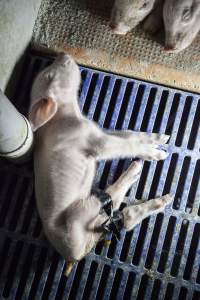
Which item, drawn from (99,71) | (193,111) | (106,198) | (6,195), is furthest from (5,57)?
(193,111)

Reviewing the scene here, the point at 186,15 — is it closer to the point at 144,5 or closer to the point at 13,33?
the point at 144,5

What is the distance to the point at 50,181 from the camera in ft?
5.96

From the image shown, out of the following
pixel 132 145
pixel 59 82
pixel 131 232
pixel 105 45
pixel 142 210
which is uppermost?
pixel 105 45

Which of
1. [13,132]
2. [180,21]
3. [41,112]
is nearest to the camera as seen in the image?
[13,132]

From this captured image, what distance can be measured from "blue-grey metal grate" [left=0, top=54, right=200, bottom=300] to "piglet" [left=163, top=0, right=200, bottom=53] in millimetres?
227

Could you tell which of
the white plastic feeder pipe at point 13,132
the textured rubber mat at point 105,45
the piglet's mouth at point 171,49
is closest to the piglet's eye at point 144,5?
the textured rubber mat at point 105,45

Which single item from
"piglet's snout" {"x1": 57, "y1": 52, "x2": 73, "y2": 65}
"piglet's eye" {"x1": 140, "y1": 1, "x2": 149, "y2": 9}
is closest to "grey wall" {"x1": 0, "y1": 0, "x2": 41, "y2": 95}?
"piglet's snout" {"x1": 57, "y1": 52, "x2": 73, "y2": 65}

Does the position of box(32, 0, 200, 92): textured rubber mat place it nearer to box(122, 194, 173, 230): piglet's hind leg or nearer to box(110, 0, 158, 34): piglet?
box(110, 0, 158, 34): piglet

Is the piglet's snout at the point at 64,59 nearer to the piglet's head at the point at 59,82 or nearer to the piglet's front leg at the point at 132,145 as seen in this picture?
the piglet's head at the point at 59,82

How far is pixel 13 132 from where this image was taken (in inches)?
63.1

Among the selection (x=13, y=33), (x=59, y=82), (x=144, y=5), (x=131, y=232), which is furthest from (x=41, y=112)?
(x=144, y=5)

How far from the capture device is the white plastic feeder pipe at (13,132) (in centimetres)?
153

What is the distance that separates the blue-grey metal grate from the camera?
1.87m

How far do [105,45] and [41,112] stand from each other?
53 cm
